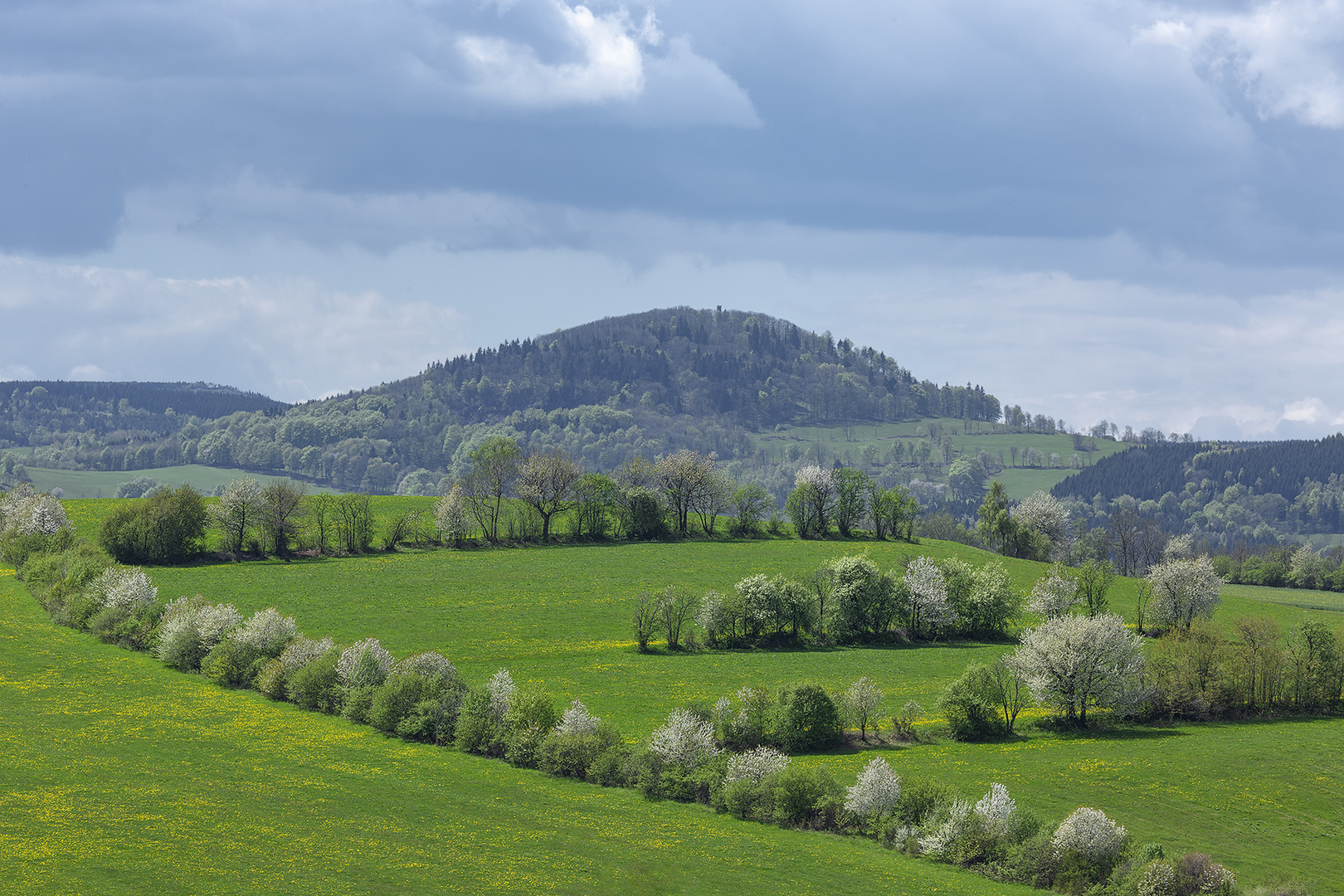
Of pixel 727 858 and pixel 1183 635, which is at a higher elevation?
pixel 1183 635

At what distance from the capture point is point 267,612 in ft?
223

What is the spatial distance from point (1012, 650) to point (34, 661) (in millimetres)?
78996

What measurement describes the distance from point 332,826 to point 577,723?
50.3ft

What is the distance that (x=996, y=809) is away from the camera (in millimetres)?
43812

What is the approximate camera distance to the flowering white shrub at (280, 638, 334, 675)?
205 ft

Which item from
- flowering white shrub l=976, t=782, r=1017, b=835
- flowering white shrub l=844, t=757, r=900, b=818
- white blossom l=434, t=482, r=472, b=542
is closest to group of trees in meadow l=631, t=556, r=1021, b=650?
flowering white shrub l=844, t=757, r=900, b=818

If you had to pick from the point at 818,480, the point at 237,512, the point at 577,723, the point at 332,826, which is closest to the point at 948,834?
the point at 577,723

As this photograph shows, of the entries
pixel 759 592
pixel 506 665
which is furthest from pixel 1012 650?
pixel 506 665

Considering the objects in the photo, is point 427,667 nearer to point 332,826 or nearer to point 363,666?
point 363,666

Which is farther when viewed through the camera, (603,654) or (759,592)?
(759,592)

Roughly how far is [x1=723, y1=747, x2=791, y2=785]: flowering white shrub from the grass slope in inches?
102

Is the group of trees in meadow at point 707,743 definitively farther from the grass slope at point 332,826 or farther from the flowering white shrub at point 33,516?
the flowering white shrub at point 33,516

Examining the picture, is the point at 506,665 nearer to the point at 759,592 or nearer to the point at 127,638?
the point at 759,592

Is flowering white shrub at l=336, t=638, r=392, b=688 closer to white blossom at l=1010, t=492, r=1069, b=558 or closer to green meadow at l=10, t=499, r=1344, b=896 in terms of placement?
green meadow at l=10, t=499, r=1344, b=896
